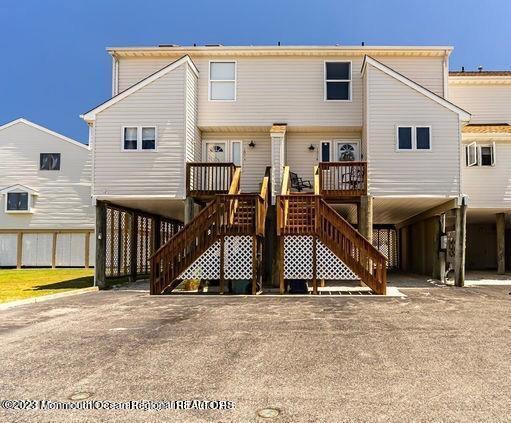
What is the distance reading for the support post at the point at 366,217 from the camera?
16.8m

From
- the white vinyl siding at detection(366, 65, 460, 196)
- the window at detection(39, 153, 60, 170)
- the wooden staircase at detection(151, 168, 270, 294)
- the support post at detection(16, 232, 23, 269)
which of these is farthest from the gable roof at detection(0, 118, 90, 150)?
the white vinyl siding at detection(366, 65, 460, 196)

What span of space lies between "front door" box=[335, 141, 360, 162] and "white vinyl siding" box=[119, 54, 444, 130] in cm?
94

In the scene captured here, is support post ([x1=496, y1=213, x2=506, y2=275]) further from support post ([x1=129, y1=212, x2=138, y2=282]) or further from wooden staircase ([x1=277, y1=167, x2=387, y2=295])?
support post ([x1=129, y1=212, x2=138, y2=282])

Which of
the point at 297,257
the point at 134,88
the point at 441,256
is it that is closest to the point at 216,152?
the point at 134,88

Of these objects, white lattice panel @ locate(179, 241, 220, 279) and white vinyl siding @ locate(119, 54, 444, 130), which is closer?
white lattice panel @ locate(179, 241, 220, 279)

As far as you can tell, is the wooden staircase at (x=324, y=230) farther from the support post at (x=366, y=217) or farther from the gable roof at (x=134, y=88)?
the gable roof at (x=134, y=88)

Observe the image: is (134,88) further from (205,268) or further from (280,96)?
(205,268)

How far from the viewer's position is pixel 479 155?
19.4m

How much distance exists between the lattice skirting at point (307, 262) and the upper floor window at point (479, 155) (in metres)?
8.47

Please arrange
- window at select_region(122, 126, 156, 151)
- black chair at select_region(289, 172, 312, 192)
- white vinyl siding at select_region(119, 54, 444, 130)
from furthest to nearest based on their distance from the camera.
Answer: white vinyl siding at select_region(119, 54, 444, 130) < black chair at select_region(289, 172, 312, 192) < window at select_region(122, 126, 156, 151)

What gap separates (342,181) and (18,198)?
836 inches

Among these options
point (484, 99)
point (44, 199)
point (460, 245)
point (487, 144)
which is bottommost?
point (460, 245)

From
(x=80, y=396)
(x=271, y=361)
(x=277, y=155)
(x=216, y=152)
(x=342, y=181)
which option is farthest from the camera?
(x=216, y=152)

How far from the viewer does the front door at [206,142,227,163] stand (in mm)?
19781
